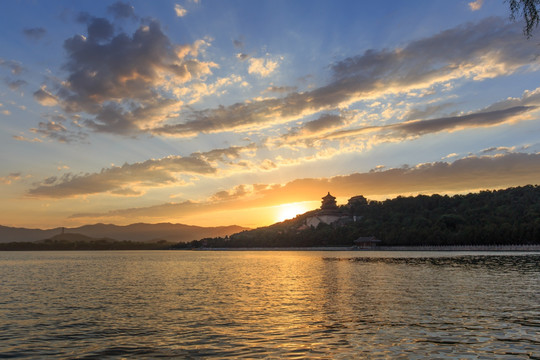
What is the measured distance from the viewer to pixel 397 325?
82.9 feet

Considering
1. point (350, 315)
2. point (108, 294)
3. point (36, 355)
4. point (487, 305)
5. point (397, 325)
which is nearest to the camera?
point (36, 355)

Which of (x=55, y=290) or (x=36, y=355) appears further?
(x=55, y=290)

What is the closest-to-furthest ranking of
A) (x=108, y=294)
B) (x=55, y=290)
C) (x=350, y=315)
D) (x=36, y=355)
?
1. (x=36, y=355)
2. (x=350, y=315)
3. (x=108, y=294)
4. (x=55, y=290)

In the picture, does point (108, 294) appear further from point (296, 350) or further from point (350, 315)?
point (296, 350)

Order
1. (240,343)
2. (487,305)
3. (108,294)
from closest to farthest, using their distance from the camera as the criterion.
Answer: (240,343)
(487,305)
(108,294)

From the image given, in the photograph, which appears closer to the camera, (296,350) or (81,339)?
(296,350)

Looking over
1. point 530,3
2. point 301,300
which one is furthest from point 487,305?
point 530,3

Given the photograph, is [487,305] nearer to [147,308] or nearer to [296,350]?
[296,350]

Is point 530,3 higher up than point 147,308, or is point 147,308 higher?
point 530,3

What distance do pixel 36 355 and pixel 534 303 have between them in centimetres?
3511

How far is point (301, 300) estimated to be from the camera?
38000 mm

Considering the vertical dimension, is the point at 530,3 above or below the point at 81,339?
above

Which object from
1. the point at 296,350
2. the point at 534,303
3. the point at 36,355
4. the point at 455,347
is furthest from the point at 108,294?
the point at 534,303

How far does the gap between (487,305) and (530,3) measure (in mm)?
22909
